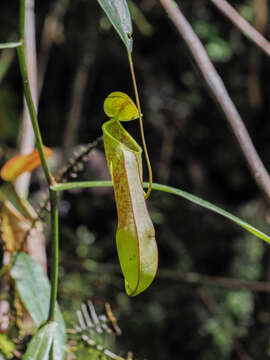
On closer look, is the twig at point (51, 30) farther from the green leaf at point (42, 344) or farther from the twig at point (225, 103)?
the green leaf at point (42, 344)

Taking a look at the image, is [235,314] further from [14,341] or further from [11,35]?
[11,35]

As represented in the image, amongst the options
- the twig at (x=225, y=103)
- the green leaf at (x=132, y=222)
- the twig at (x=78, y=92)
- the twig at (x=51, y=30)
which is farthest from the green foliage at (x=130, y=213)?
the twig at (x=51, y=30)

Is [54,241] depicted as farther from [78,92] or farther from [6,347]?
[78,92]

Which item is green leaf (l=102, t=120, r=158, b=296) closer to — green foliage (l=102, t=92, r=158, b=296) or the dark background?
green foliage (l=102, t=92, r=158, b=296)

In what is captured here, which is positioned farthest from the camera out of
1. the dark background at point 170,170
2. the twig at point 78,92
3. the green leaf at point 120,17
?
the twig at point 78,92

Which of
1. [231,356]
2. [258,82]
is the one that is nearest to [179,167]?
[258,82]

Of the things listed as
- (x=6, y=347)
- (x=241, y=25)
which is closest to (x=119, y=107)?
(x=241, y=25)
